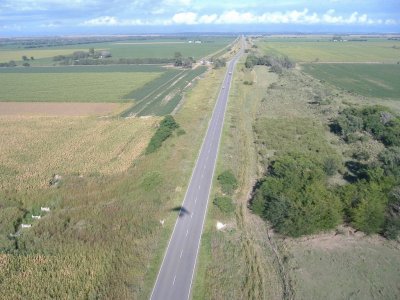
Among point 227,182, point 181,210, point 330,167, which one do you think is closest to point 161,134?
point 227,182

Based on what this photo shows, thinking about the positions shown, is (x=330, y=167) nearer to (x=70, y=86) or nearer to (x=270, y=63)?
(x=70, y=86)

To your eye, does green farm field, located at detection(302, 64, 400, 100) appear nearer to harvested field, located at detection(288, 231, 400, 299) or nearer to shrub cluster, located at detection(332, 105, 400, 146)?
shrub cluster, located at detection(332, 105, 400, 146)

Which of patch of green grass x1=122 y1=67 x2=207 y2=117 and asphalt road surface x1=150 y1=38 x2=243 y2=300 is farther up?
asphalt road surface x1=150 y1=38 x2=243 y2=300

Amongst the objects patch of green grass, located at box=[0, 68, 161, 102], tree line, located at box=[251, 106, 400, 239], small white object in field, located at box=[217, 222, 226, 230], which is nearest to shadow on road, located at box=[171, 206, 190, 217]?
small white object in field, located at box=[217, 222, 226, 230]

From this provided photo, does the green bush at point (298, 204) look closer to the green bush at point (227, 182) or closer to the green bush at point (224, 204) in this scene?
the green bush at point (224, 204)

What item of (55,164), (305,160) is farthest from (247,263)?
(55,164)

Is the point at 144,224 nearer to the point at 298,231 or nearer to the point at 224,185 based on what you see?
the point at 224,185

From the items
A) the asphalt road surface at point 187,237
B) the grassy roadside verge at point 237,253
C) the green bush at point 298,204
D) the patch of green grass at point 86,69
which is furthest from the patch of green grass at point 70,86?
the green bush at point 298,204
